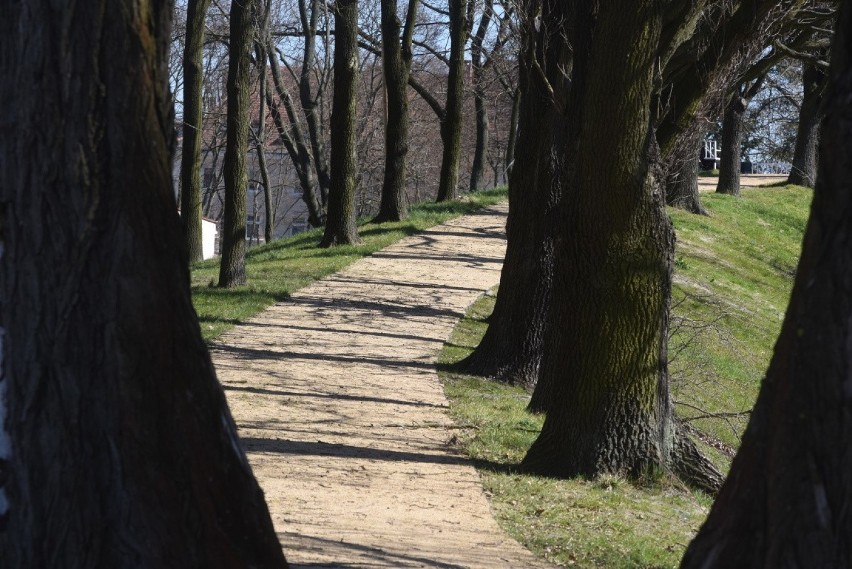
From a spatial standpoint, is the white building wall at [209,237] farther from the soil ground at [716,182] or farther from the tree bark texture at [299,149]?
the soil ground at [716,182]

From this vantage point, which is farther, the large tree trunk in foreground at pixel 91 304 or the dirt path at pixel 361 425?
the dirt path at pixel 361 425

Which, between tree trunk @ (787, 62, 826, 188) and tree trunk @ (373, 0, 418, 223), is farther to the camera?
tree trunk @ (787, 62, 826, 188)

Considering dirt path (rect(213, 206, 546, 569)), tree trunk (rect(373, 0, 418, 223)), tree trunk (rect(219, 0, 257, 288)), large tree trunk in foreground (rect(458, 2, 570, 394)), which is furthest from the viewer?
tree trunk (rect(373, 0, 418, 223))

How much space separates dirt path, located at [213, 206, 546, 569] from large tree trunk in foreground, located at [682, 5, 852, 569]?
2.96m

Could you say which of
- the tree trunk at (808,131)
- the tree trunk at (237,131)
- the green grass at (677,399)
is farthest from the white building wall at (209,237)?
the tree trunk at (237,131)

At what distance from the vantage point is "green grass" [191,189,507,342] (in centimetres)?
1474

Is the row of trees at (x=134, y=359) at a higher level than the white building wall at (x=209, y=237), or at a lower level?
higher

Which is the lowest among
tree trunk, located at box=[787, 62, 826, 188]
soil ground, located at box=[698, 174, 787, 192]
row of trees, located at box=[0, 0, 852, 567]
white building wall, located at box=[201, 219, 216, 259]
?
white building wall, located at box=[201, 219, 216, 259]

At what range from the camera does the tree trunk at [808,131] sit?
33.8 meters

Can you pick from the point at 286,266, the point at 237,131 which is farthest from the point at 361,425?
the point at 286,266

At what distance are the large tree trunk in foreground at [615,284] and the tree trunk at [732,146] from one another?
75.6ft

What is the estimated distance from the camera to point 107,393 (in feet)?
Result: 11.9

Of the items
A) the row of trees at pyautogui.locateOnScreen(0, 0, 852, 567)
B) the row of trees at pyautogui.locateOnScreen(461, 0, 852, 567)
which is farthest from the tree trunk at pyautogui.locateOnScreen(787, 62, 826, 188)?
the row of trees at pyautogui.locateOnScreen(0, 0, 852, 567)

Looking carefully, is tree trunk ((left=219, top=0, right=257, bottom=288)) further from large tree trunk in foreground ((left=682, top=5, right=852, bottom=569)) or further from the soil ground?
the soil ground
